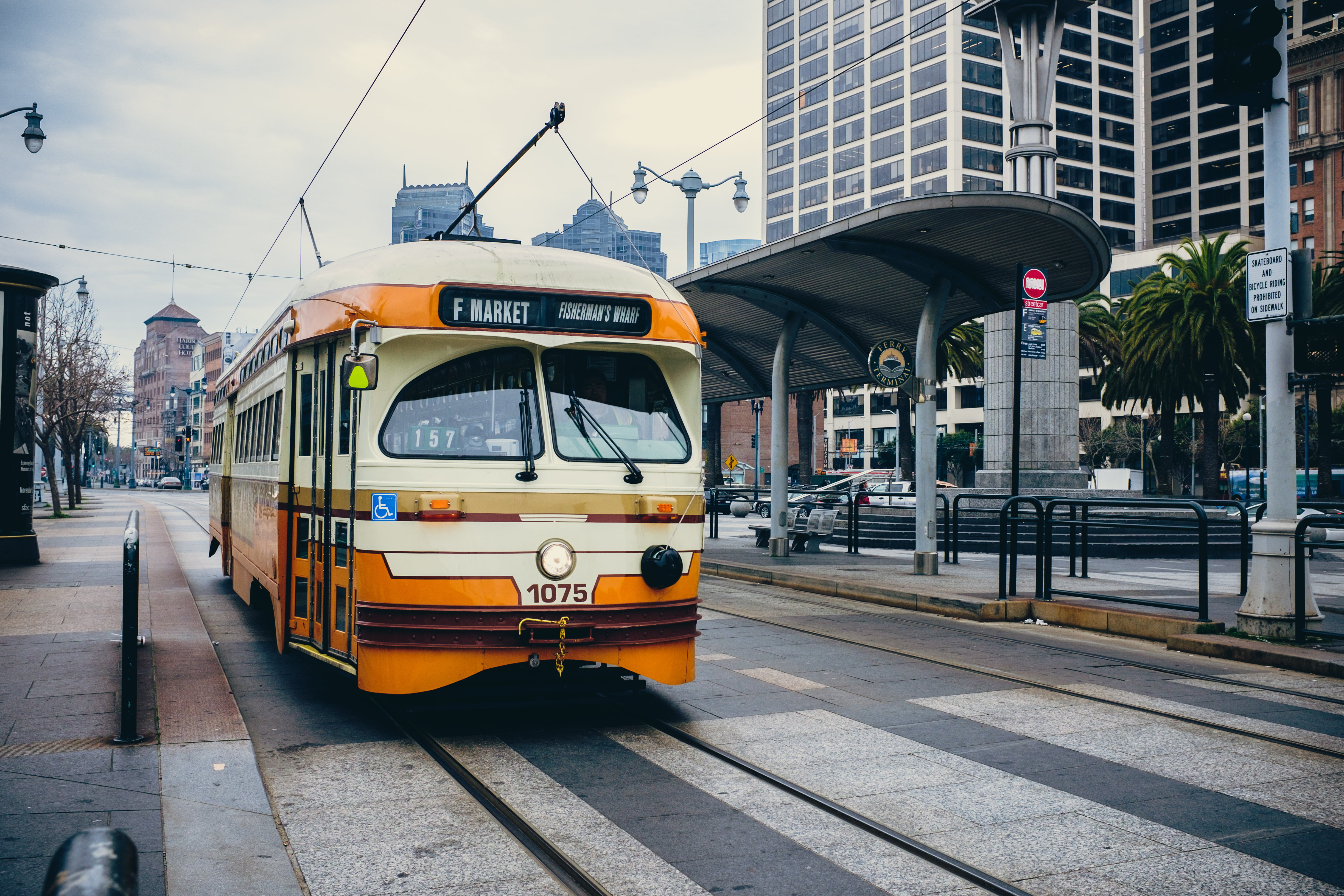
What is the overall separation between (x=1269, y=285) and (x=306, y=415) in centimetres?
844

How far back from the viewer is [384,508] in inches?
252

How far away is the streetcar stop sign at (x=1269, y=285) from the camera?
980 centimetres

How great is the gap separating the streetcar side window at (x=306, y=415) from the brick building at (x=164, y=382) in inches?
5530

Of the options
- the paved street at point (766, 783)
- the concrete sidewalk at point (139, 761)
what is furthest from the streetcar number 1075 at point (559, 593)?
the concrete sidewalk at point (139, 761)

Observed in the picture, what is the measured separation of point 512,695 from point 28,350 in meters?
12.5

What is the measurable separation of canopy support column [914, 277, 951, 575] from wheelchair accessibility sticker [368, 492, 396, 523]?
10.7 metres

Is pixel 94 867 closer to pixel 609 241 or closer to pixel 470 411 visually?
pixel 470 411

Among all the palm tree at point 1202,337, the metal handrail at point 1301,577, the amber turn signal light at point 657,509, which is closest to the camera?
the amber turn signal light at point 657,509

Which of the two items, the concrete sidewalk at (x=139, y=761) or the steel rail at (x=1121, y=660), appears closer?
the concrete sidewalk at (x=139, y=761)

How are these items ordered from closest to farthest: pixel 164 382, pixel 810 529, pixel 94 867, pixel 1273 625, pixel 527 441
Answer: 1. pixel 94 867
2. pixel 527 441
3. pixel 1273 625
4. pixel 810 529
5. pixel 164 382

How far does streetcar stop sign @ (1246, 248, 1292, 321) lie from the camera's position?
980 centimetres

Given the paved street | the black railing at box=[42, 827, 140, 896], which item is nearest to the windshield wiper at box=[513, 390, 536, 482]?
the paved street

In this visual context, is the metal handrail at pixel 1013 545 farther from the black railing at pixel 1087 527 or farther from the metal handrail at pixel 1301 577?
the metal handrail at pixel 1301 577

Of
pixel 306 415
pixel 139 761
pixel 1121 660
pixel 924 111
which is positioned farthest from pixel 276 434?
pixel 924 111
